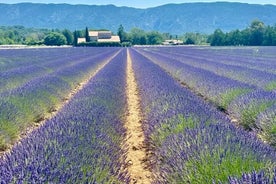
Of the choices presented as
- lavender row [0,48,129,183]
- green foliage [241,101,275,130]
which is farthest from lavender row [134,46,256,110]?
lavender row [0,48,129,183]

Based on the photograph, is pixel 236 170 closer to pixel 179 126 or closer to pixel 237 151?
pixel 237 151

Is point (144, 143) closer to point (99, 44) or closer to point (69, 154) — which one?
point (69, 154)

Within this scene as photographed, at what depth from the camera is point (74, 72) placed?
15320mm

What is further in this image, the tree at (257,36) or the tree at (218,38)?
the tree at (218,38)

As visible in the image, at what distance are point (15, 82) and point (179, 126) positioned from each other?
27.1ft

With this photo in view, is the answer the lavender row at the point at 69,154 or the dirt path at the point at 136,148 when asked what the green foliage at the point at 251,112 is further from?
the lavender row at the point at 69,154

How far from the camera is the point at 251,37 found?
69.8 metres

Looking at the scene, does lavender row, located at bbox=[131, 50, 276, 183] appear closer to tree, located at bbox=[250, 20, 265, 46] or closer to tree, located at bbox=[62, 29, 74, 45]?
tree, located at bbox=[250, 20, 265, 46]

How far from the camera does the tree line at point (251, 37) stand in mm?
66150

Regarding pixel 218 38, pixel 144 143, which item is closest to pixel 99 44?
pixel 218 38

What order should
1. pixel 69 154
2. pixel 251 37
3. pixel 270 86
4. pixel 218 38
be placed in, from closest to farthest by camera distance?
pixel 69 154 < pixel 270 86 < pixel 251 37 < pixel 218 38

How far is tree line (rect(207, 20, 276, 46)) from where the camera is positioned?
2604 inches

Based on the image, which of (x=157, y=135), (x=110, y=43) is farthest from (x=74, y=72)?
(x=110, y=43)

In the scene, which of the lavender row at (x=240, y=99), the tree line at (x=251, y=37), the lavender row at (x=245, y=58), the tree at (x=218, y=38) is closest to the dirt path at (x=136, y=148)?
the lavender row at (x=240, y=99)
